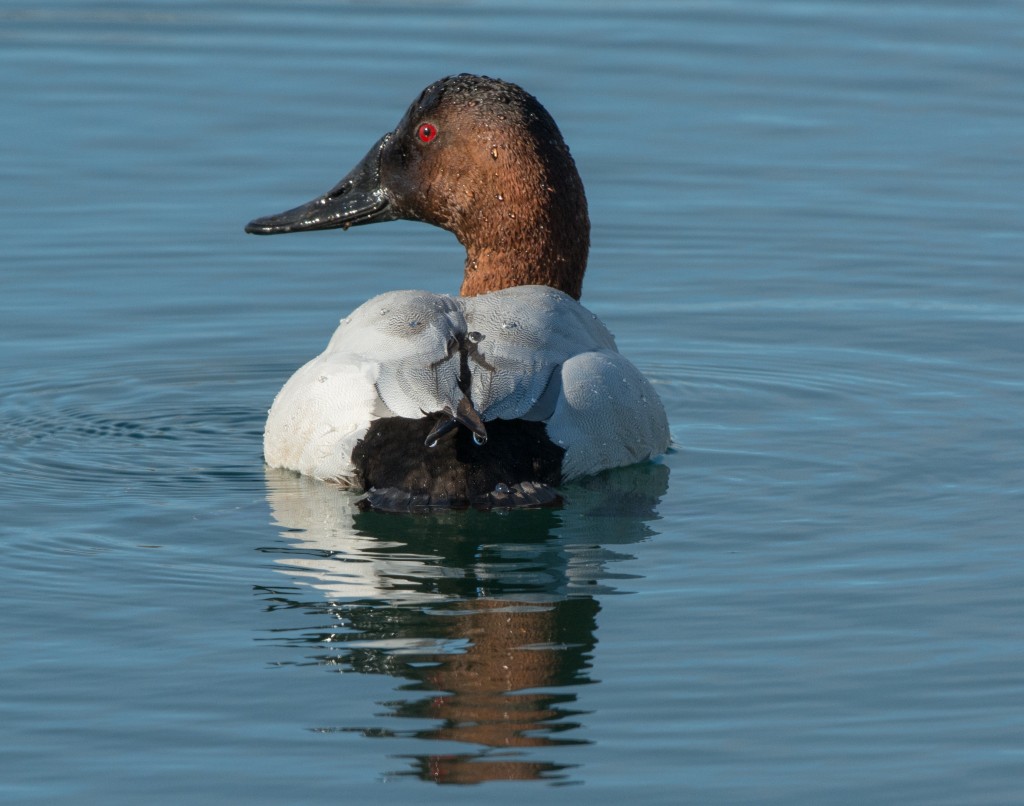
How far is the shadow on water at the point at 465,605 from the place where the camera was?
5578mm

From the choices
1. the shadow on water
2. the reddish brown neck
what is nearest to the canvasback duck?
the reddish brown neck

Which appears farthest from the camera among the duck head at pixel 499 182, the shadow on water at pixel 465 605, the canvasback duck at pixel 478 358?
the duck head at pixel 499 182

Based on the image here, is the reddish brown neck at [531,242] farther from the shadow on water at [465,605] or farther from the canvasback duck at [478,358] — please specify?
the shadow on water at [465,605]

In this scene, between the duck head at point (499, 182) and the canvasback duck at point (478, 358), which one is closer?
the canvasback duck at point (478, 358)

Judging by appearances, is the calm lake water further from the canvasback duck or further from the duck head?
the duck head

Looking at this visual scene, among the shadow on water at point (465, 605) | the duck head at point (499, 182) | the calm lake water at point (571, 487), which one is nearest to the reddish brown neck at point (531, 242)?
the duck head at point (499, 182)

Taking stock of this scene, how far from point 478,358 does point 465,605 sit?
102 cm

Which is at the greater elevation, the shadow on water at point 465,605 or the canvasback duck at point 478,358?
the canvasback duck at point 478,358

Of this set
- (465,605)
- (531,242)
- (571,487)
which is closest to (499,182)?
(531,242)

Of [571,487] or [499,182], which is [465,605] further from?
[499,182]

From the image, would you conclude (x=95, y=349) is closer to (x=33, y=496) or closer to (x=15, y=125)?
(x=33, y=496)

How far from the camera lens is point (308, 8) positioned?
51.6 ft

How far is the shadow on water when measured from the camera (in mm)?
5578

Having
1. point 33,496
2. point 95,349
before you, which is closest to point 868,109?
point 95,349
